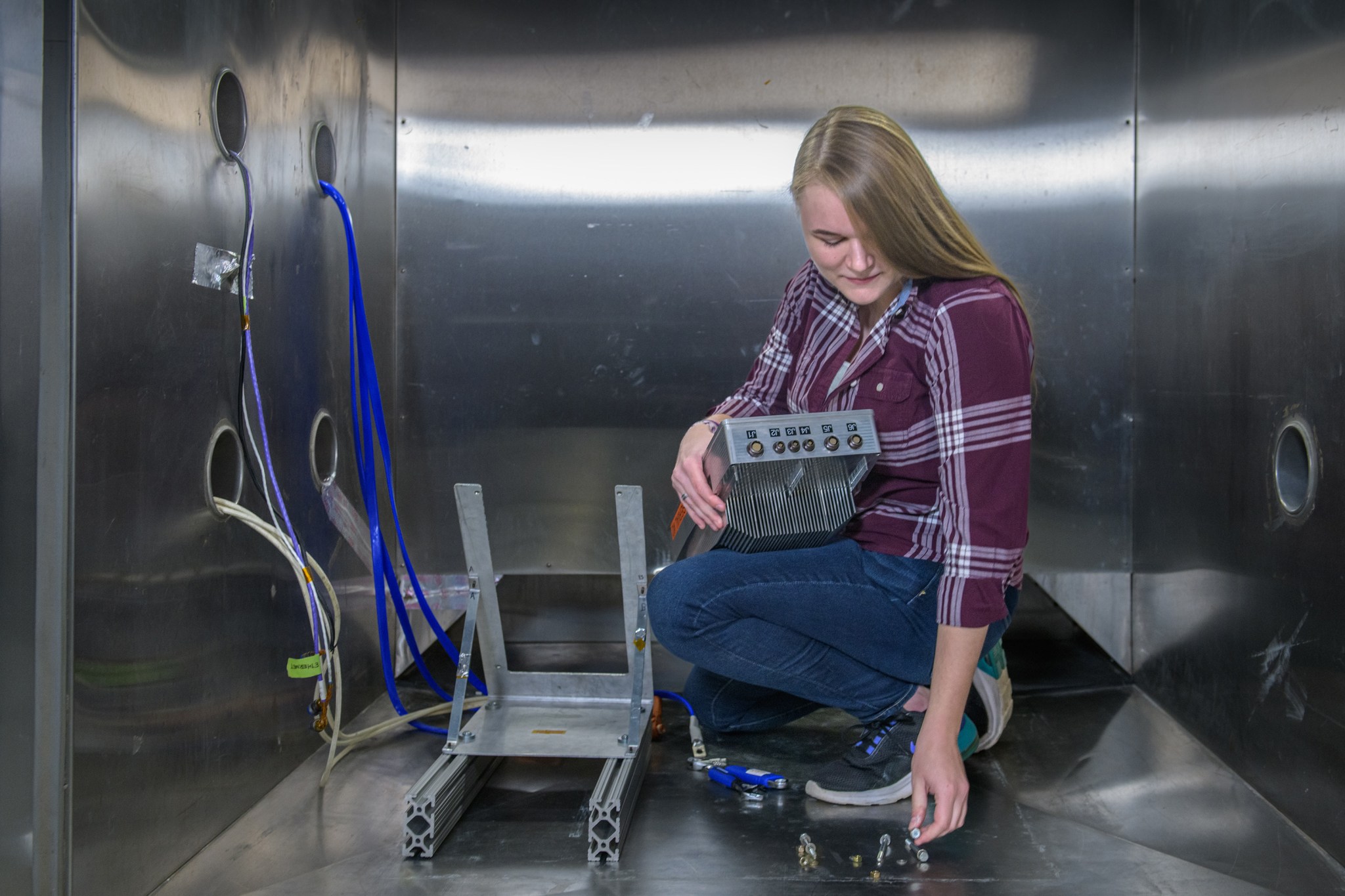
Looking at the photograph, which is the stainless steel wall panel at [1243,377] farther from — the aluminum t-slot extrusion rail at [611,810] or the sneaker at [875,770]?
the aluminum t-slot extrusion rail at [611,810]

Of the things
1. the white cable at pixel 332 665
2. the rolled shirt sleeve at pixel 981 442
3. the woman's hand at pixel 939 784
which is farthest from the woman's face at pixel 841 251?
the white cable at pixel 332 665

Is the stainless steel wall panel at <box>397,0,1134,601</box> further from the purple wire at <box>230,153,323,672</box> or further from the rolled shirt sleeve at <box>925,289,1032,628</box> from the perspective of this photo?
the rolled shirt sleeve at <box>925,289,1032,628</box>

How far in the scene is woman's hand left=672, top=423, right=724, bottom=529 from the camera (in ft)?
4.45

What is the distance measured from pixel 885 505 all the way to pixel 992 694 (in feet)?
1.18

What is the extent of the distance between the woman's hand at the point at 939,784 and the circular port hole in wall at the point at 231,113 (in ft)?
3.45

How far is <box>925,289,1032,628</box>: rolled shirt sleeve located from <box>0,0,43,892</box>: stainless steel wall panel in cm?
87

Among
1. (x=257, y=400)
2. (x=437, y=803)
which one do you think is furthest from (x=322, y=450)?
(x=437, y=803)

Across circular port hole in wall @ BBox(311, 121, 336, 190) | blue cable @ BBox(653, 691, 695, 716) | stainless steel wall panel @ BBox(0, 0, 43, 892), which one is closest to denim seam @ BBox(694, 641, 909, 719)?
blue cable @ BBox(653, 691, 695, 716)

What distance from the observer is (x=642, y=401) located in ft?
6.89

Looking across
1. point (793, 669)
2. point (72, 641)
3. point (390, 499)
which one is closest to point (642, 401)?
point (390, 499)

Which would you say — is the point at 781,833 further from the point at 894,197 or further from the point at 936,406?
the point at 894,197

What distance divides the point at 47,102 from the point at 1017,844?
129 cm

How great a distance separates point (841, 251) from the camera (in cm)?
129

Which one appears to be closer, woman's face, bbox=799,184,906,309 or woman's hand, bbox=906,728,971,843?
woman's hand, bbox=906,728,971,843
